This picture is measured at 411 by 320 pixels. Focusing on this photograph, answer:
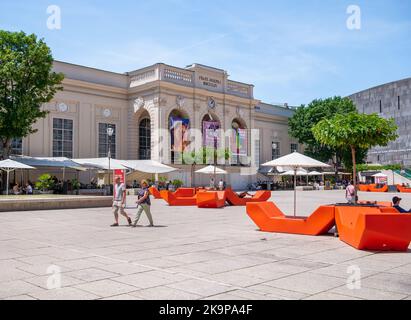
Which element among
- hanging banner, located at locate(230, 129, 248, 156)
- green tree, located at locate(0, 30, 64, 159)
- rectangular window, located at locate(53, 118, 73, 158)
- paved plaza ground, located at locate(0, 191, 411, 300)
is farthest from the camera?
hanging banner, located at locate(230, 129, 248, 156)

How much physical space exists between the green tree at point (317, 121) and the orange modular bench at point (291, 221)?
43377 millimetres

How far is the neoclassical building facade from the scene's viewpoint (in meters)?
36.2

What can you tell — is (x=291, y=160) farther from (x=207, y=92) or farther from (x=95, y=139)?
(x=207, y=92)

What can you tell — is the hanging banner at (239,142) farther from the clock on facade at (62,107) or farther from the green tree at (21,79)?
the green tree at (21,79)

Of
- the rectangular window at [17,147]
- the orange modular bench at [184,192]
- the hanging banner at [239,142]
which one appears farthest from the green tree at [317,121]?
the rectangular window at [17,147]

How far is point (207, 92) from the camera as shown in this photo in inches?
1726

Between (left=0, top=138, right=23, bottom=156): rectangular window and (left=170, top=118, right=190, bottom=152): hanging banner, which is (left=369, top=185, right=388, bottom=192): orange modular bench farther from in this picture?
(left=0, top=138, right=23, bottom=156): rectangular window

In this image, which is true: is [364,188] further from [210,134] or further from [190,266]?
[190,266]

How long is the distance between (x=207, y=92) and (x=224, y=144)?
562 cm

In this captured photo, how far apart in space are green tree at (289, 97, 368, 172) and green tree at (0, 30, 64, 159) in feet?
114

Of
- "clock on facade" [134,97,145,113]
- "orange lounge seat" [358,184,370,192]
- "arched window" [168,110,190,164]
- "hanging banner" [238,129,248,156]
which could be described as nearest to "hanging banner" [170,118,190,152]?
"arched window" [168,110,190,164]

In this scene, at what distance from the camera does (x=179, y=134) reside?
41031 mm
